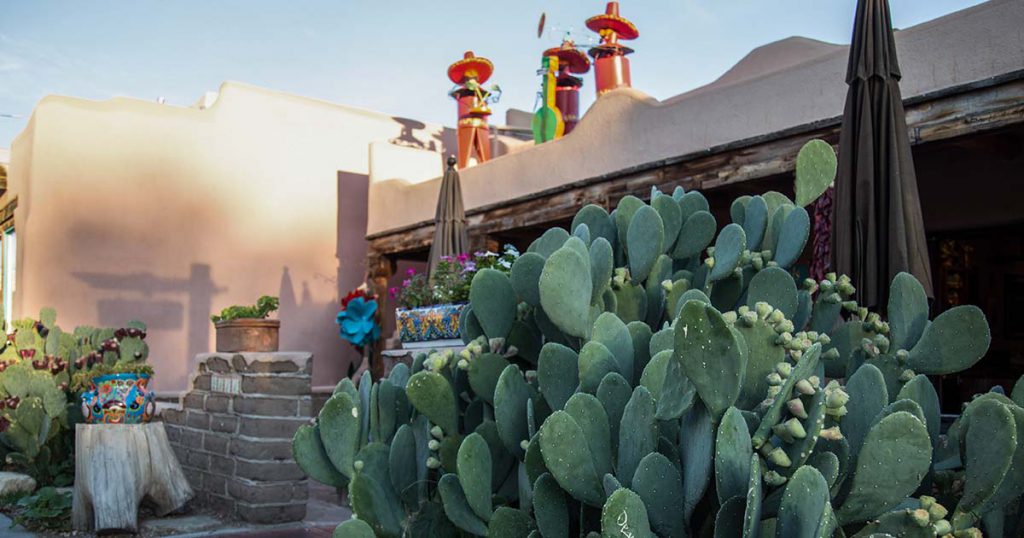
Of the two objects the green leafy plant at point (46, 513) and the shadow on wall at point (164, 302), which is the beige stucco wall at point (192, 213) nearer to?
the shadow on wall at point (164, 302)

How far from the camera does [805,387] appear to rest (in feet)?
2.69

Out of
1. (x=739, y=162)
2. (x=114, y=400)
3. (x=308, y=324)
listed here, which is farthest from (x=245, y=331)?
(x=308, y=324)

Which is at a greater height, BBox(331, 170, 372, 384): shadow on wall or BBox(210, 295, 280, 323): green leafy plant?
BBox(331, 170, 372, 384): shadow on wall

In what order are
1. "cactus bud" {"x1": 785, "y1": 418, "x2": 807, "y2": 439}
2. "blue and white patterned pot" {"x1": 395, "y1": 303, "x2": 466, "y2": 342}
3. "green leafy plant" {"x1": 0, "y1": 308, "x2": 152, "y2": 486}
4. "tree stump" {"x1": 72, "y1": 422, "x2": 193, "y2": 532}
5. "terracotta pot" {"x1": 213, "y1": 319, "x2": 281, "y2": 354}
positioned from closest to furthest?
"cactus bud" {"x1": 785, "y1": 418, "x2": 807, "y2": 439} < "blue and white patterned pot" {"x1": 395, "y1": 303, "x2": 466, "y2": 342} < "tree stump" {"x1": 72, "y1": 422, "x2": 193, "y2": 532} < "terracotta pot" {"x1": 213, "y1": 319, "x2": 281, "y2": 354} < "green leafy plant" {"x1": 0, "y1": 308, "x2": 152, "y2": 486}

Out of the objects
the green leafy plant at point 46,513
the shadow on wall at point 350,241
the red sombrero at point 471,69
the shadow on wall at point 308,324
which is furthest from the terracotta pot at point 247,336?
the red sombrero at point 471,69

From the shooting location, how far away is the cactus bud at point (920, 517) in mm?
844

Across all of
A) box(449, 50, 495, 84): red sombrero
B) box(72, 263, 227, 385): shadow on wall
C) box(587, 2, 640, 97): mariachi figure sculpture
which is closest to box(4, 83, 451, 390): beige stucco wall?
box(72, 263, 227, 385): shadow on wall

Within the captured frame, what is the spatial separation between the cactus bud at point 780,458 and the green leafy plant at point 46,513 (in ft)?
16.3

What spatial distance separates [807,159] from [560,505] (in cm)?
68

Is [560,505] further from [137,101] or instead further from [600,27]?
[137,101]

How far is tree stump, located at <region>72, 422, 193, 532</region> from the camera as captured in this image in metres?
4.67

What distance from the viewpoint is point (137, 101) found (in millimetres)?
8797

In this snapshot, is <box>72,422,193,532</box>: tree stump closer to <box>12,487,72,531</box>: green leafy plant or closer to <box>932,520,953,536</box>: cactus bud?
<box>12,487,72,531</box>: green leafy plant

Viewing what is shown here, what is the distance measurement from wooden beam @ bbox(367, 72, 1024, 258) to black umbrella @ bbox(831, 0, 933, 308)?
79 cm
